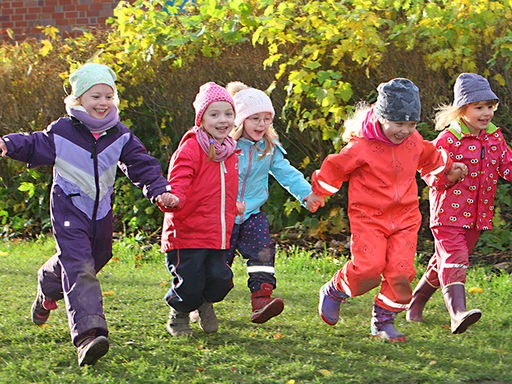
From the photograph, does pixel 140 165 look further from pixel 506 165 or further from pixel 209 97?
pixel 506 165

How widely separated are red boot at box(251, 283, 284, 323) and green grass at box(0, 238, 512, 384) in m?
0.09

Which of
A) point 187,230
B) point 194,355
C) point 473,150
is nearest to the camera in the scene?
point 194,355

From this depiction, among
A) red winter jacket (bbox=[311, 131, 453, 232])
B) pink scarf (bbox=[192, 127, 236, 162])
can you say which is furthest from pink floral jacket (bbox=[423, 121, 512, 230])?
pink scarf (bbox=[192, 127, 236, 162])

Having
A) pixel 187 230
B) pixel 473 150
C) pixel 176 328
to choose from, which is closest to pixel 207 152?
pixel 187 230

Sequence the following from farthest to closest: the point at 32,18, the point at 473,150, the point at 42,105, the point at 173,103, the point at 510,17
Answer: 1. the point at 32,18
2. the point at 42,105
3. the point at 173,103
4. the point at 510,17
5. the point at 473,150

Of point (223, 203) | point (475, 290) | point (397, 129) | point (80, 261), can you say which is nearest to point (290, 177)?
point (223, 203)

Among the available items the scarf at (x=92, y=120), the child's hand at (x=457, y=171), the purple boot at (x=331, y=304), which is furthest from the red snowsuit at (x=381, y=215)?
the scarf at (x=92, y=120)

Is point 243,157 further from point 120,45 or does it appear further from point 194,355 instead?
point 120,45

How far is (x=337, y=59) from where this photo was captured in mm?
6387

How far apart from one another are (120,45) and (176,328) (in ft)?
14.4

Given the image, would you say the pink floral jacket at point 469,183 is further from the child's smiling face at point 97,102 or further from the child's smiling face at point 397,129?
the child's smiling face at point 97,102

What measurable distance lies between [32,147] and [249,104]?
1499 millimetres

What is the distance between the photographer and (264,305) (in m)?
4.61

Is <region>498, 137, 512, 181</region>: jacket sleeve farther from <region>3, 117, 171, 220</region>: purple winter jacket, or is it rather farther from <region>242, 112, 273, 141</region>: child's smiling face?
<region>3, 117, 171, 220</region>: purple winter jacket
